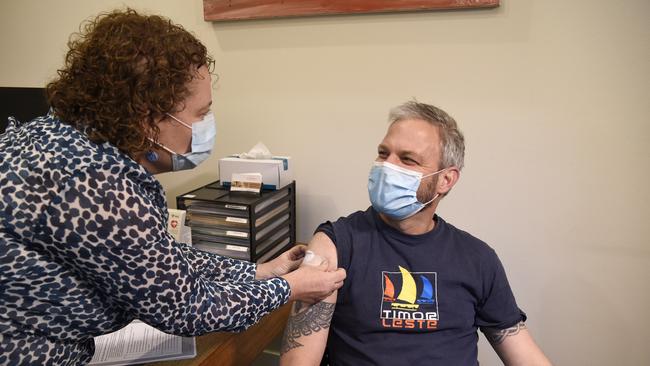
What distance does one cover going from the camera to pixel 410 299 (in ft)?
4.29

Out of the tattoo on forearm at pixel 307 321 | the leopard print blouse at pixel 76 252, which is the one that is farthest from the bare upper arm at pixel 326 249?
the leopard print blouse at pixel 76 252

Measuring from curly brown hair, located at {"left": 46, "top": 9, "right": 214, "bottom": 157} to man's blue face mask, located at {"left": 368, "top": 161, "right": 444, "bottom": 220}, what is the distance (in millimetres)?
678

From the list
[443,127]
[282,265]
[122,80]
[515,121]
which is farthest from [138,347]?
[515,121]

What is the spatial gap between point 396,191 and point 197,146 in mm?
622

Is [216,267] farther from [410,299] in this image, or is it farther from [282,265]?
[410,299]

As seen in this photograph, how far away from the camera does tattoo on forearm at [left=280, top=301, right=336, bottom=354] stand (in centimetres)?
128

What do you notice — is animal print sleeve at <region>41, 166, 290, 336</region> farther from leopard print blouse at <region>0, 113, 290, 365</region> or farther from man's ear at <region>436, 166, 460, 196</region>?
man's ear at <region>436, 166, 460, 196</region>

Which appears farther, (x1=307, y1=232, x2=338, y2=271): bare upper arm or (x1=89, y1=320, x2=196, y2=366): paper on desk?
(x1=307, y1=232, x2=338, y2=271): bare upper arm

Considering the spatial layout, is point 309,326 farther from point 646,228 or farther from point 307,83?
point 646,228

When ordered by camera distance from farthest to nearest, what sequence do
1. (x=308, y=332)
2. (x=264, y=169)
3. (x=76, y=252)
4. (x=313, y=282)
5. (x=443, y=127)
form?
(x=264, y=169) → (x=443, y=127) → (x=308, y=332) → (x=313, y=282) → (x=76, y=252)

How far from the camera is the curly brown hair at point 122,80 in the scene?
84 cm

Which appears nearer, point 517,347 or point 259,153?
point 517,347

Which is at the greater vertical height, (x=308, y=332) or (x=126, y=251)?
(x=126, y=251)

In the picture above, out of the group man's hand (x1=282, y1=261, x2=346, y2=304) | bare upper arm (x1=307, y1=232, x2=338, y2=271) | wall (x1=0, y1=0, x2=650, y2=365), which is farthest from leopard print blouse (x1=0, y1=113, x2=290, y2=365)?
wall (x1=0, y1=0, x2=650, y2=365)
